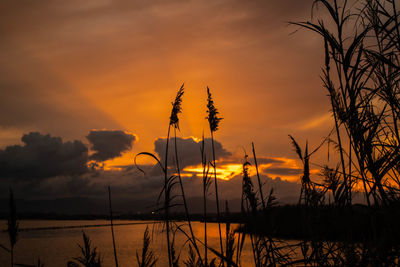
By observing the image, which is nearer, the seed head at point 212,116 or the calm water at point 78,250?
the seed head at point 212,116

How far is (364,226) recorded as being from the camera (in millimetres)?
4191

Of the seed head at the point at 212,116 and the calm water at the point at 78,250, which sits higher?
the seed head at the point at 212,116

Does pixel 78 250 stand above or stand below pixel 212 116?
below

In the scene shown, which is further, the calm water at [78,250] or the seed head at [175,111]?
the calm water at [78,250]

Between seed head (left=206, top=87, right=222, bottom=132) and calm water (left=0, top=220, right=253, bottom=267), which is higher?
seed head (left=206, top=87, right=222, bottom=132)

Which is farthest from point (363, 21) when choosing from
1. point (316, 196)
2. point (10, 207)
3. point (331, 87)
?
point (10, 207)

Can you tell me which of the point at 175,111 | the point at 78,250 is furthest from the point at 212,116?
the point at 78,250

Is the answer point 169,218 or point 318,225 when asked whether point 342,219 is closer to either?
point 318,225

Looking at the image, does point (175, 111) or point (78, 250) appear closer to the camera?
point (175, 111)

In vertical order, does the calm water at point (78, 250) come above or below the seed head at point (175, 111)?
below

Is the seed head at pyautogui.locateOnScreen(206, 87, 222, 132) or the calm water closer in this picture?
the seed head at pyautogui.locateOnScreen(206, 87, 222, 132)

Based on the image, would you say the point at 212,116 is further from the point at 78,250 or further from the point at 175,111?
the point at 78,250

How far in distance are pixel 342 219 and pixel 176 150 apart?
2.22 meters

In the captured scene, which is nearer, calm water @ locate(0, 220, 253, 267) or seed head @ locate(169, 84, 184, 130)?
seed head @ locate(169, 84, 184, 130)
